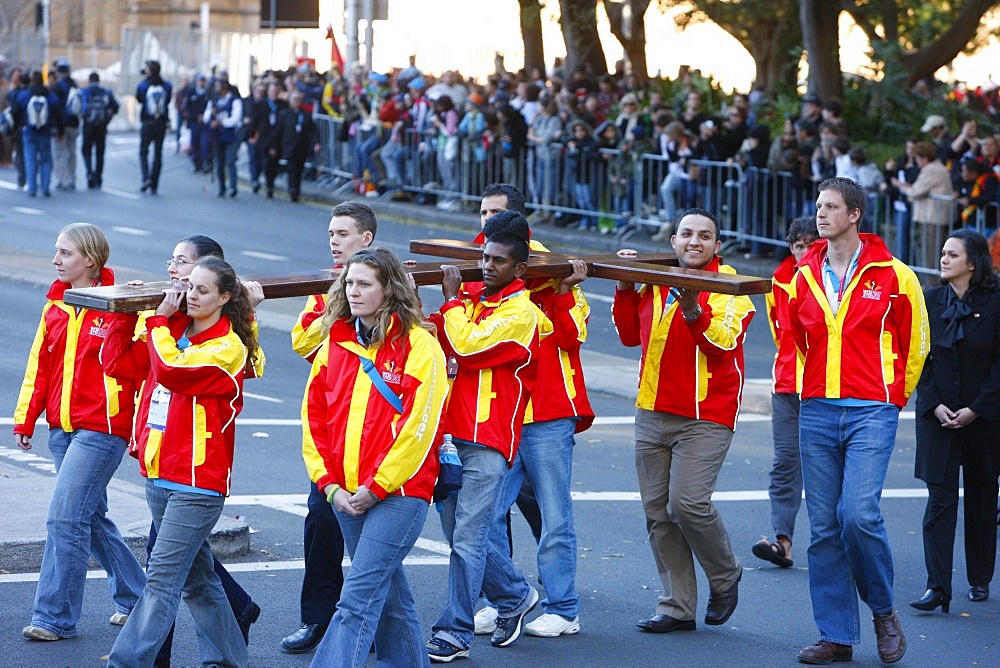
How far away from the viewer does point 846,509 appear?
6.86 meters

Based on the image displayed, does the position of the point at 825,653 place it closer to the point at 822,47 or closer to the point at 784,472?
the point at 784,472

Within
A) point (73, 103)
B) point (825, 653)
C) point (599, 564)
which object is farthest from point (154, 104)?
point (825, 653)

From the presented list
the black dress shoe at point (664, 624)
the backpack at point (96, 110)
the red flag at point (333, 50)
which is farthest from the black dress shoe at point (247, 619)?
the red flag at point (333, 50)

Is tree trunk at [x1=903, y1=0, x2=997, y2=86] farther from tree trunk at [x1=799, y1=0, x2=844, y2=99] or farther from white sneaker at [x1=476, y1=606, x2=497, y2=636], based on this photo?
white sneaker at [x1=476, y1=606, x2=497, y2=636]

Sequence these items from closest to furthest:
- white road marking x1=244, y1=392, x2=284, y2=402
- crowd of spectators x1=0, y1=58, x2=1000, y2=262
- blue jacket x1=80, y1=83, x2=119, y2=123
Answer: white road marking x1=244, y1=392, x2=284, y2=402
crowd of spectators x1=0, y1=58, x2=1000, y2=262
blue jacket x1=80, y1=83, x2=119, y2=123

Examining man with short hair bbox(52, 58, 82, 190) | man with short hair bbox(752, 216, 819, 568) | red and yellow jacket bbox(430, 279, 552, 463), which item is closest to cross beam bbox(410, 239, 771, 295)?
red and yellow jacket bbox(430, 279, 552, 463)

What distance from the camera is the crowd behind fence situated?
18594 mm

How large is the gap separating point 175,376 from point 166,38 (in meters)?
44.0

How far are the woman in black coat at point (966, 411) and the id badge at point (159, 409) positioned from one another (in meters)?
4.10

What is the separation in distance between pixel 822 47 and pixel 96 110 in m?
12.5

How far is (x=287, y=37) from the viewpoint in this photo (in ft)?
142

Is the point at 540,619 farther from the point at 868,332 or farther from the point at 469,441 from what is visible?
the point at 868,332

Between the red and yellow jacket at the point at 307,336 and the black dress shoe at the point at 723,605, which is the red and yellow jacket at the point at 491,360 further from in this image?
the black dress shoe at the point at 723,605

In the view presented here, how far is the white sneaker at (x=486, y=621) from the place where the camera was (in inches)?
287
